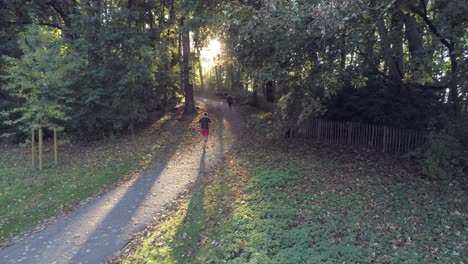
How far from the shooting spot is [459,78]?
870cm

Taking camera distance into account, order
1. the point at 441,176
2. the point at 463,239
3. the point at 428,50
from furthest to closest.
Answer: the point at 441,176 < the point at 428,50 < the point at 463,239

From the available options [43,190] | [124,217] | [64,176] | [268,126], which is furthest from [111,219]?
[268,126]

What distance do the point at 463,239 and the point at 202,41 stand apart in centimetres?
1509

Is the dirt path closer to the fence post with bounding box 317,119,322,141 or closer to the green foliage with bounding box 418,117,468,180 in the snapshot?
the fence post with bounding box 317,119,322,141

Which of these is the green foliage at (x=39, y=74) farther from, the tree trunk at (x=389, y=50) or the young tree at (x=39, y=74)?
the tree trunk at (x=389, y=50)

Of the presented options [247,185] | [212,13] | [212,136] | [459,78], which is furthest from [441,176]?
A: [212,136]

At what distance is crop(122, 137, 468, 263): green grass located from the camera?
19.7 ft

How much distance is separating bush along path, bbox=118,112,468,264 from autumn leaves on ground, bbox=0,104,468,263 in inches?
0.9

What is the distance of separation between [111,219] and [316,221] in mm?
5156

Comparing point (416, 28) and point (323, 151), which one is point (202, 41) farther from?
point (416, 28)

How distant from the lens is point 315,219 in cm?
724

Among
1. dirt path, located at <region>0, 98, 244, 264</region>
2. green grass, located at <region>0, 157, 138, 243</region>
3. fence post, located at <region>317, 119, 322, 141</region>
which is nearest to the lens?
dirt path, located at <region>0, 98, 244, 264</region>

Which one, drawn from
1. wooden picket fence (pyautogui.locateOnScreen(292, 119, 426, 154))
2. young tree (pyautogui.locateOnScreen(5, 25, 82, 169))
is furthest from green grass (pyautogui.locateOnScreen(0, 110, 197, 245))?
wooden picket fence (pyautogui.locateOnScreen(292, 119, 426, 154))

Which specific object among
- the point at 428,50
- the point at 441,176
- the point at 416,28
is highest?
the point at 416,28
